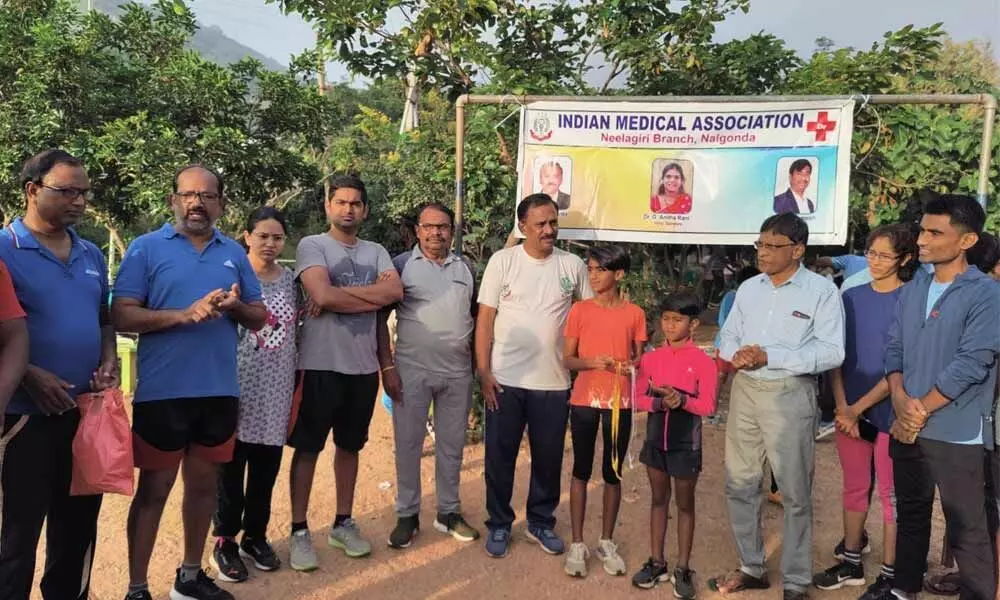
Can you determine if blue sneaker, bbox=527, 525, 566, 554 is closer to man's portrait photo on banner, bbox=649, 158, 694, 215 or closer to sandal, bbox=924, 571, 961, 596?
sandal, bbox=924, 571, 961, 596

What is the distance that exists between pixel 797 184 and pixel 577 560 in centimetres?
262

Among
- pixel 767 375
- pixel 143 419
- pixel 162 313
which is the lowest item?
pixel 143 419

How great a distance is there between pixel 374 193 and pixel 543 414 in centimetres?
1164

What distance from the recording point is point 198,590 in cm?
308

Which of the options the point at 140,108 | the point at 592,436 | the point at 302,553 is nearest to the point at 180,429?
the point at 302,553

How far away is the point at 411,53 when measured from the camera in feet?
18.2

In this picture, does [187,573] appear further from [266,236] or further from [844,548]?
[844,548]

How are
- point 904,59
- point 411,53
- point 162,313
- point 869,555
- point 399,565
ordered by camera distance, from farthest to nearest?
point 411,53 → point 904,59 → point 869,555 → point 399,565 → point 162,313

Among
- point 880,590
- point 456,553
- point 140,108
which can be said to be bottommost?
point 456,553

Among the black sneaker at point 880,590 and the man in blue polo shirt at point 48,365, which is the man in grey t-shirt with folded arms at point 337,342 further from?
the black sneaker at point 880,590

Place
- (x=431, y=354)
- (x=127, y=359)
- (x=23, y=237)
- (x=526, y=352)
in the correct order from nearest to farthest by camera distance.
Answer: (x=23, y=237) → (x=526, y=352) → (x=431, y=354) → (x=127, y=359)

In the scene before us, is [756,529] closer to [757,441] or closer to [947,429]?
[757,441]

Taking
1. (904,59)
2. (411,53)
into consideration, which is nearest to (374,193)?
(411,53)

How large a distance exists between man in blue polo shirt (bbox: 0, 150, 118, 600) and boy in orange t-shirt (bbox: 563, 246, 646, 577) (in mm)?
2098
